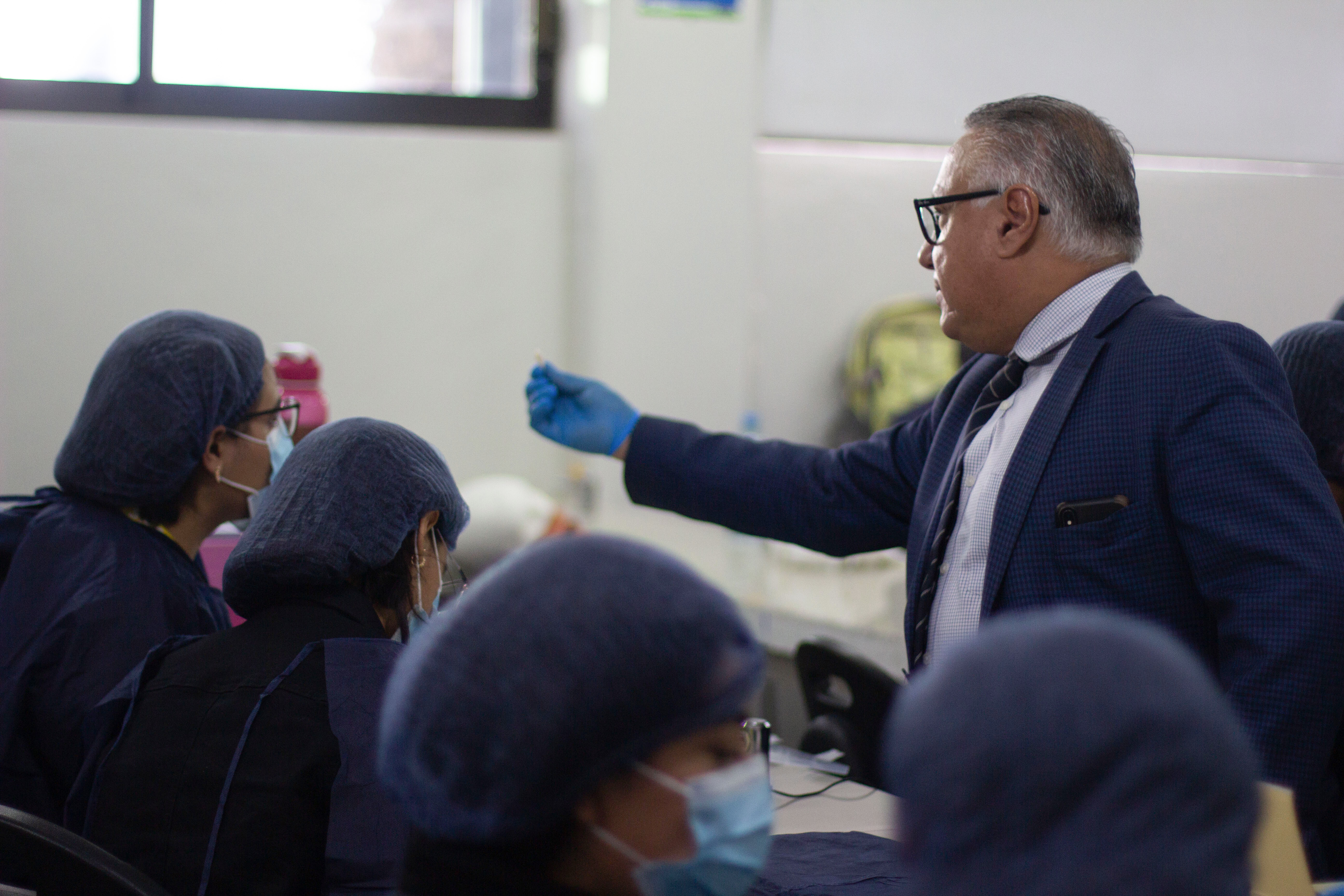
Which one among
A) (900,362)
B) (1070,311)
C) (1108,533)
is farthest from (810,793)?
(900,362)

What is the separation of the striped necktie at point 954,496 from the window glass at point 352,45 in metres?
2.31

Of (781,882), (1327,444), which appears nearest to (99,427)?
(781,882)

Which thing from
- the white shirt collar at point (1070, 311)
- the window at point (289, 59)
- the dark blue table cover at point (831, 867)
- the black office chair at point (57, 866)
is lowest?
the dark blue table cover at point (831, 867)

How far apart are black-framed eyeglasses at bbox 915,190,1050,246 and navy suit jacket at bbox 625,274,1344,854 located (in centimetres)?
20

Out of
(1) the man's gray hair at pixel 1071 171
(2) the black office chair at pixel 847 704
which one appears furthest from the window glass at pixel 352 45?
(1) the man's gray hair at pixel 1071 171

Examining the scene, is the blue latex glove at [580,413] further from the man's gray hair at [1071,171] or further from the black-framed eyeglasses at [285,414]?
the man's gray hair at [1071,171]

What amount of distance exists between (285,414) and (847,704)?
112cm

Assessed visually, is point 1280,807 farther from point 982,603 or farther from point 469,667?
point 469,667

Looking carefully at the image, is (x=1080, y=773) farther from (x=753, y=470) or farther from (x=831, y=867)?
(x=753, y=470)

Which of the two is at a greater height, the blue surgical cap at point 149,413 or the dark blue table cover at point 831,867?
the blue surgical cap at point 149,413

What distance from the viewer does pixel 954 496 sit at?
4.94ft

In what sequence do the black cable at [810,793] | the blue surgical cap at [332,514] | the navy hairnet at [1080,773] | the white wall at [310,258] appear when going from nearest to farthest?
1. the navy hairnet at [1080,773]
2. the blue surgical cap at [332,514]
3. the black cable at [810,793]
4. the white wall at [310,258]

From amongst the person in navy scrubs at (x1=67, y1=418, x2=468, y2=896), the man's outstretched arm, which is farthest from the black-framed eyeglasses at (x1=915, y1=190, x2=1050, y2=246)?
the person in navy scrubs at (x1=67, y1=418, x2=468, y2=896)

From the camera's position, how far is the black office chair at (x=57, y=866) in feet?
3.84
